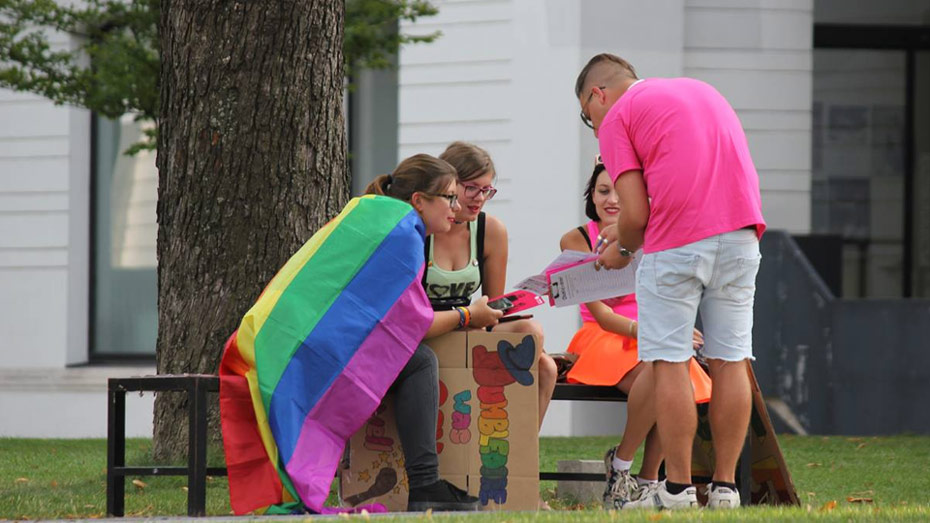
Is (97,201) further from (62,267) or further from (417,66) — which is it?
(417,66)

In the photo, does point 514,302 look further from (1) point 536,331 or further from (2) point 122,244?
(2) point 122,244

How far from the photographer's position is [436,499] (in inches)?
197

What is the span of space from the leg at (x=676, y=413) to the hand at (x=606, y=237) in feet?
2.02

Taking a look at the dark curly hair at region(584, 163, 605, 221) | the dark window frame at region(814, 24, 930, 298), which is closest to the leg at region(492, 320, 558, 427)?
the dark curly hair at region(584, 163, 605, 221)

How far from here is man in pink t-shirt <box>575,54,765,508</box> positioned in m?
4.87

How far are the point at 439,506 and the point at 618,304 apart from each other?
146 centimetres

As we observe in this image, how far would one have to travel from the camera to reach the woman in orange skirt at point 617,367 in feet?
17.7

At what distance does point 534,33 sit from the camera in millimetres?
12172

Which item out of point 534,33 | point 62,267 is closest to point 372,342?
point 534,33

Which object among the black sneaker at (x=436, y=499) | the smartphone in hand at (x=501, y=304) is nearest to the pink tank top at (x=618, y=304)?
the smartphone in hand at (x=501, y=304)

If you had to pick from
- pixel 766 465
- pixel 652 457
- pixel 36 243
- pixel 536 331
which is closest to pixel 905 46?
pixel 36 243

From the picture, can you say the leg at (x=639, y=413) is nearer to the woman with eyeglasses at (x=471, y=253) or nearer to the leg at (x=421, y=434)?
the woman with eyeglasses at (x=471, y=253)

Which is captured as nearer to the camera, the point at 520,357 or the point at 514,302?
the point at 520,357

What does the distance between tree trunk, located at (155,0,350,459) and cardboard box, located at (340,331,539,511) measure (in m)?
1.52
